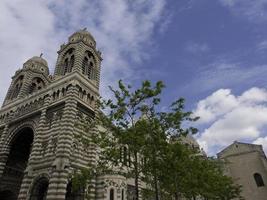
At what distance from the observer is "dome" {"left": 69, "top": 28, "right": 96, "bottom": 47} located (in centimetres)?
3092

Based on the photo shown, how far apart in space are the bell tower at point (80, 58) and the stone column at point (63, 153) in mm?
5222

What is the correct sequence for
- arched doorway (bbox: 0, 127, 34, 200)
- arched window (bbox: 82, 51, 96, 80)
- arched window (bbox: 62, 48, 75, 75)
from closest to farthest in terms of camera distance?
arched doorway (bbox: 0, 127, 34, 200) < arched window (bbox: 62, 48, 75, 75) < arched window (bbox: 82, 51, 96, 80)

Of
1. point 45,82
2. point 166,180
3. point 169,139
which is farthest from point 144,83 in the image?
point 45,82

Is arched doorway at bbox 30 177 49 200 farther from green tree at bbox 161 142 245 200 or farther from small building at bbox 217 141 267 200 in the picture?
small building at bbox 217 141 267 200

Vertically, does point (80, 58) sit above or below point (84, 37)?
below

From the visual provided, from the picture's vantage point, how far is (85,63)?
96.1 ft

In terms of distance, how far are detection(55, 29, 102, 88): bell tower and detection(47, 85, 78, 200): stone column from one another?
17.1 ft

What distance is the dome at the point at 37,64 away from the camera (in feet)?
119

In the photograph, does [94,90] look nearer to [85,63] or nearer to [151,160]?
[85,63]

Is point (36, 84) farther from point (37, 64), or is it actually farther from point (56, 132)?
point (56, 132)

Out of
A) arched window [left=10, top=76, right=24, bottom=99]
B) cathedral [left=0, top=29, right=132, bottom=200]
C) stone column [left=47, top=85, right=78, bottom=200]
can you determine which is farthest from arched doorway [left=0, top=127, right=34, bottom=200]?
arched window [left=10, top=76, right=24, bottom=99]

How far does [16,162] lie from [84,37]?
61.3 ft

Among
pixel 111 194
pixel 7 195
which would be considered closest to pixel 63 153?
pixel 111 194

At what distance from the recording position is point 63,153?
65.9ft
